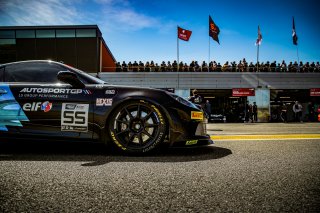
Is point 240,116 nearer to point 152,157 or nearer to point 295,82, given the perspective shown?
point 295,82

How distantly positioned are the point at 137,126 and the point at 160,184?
130cm

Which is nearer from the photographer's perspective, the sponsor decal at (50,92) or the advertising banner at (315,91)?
the sponsor decal at (50,92)

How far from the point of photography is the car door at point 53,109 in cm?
282

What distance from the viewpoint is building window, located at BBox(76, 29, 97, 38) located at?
26516mm

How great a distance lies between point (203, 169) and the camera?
6.59 ft

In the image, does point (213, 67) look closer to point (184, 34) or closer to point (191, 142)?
point (184, 34)

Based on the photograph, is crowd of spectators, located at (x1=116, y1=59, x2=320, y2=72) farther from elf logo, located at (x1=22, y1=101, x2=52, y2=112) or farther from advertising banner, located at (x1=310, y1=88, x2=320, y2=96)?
elf logo, located at (x1=22, y1=101, x2=52, y2=112)

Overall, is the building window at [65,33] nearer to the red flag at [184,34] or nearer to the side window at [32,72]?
the red flag at [184,34]

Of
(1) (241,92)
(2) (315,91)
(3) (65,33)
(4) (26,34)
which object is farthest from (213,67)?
(4) (26,34)

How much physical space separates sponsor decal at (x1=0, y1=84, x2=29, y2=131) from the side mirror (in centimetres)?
72

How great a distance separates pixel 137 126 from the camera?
110 inches

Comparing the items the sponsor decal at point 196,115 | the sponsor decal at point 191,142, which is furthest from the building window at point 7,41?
the sponsor decal at point 191,142

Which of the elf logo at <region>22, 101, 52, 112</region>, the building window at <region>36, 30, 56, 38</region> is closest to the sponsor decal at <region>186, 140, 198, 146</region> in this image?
the elf logo at <region>22, 101, 52, 112</region>

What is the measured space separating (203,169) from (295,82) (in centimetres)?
2799
